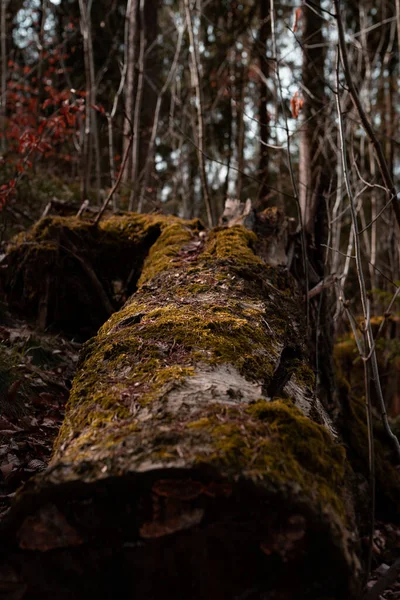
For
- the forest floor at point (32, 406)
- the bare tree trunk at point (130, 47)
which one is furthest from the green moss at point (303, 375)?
the bare tree trunk at point (130, 47)

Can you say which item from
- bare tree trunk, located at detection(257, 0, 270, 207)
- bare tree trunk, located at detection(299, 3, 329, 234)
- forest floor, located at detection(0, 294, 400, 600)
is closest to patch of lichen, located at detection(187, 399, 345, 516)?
forest floor, located at detection(0, 294, 400, 600)

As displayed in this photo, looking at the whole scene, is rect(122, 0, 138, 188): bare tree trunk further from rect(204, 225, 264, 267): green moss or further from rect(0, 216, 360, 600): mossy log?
rect(0, 216, 360, 600): mossy log

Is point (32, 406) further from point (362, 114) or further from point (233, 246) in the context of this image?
point (362, 114)

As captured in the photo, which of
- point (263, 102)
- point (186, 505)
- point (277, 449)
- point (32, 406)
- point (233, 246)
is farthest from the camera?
point (263, 102)

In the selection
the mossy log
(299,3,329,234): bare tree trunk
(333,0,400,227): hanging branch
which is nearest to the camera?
the mossy log

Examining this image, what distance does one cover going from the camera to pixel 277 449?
1.47m

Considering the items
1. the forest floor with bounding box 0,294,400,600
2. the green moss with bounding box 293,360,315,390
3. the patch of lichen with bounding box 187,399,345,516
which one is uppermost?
the green moss with bounding box 293,360,315,390

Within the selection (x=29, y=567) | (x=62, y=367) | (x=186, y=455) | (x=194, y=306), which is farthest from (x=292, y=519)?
(x=62, y=367)

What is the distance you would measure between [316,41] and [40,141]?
472 cm

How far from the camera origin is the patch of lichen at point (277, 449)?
1.35 meters

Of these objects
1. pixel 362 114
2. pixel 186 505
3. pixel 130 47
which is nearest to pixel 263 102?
pixel 130 47

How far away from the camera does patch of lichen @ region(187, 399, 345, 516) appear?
4.43 ft

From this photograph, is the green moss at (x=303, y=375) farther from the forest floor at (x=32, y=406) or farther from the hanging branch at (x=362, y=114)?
the forest floor at (x=32, y=406)

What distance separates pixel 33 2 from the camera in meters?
12.7
